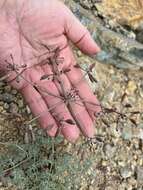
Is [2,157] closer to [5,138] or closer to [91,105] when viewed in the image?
[5,138]

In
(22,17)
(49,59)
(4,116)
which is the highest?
(22,17)

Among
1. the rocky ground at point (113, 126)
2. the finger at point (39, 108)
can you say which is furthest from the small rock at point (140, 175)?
the finger at point (39, 108)

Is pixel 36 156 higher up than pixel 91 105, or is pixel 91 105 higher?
pixel 91 105

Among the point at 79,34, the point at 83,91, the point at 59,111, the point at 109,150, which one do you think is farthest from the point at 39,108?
the point at 109,150

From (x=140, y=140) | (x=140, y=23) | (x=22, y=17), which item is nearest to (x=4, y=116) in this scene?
(x=22, y=17)

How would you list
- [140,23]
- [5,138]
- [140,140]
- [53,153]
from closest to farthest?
1. [53,153]
2. [5,138]
3. [140,140]
4. [140,23]

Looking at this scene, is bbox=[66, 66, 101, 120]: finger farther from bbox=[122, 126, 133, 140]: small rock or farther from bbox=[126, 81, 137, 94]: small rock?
bbox=[126, 81, 137, 94]: small rock

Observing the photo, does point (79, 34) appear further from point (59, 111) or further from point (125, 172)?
point (125, 172)

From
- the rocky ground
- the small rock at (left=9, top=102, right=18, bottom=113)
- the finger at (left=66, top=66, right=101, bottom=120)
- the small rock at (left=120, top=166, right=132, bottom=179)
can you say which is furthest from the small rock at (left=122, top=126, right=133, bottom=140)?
the small rock at (left=9, top=102, right=18, bottom=113)

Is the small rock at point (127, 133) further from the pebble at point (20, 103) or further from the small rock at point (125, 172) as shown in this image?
the pebble at point (20, 103)
